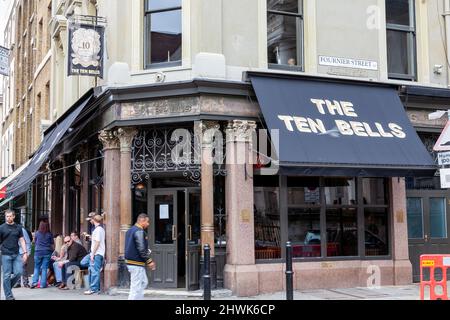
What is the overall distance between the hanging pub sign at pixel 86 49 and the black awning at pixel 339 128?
380 centimetres

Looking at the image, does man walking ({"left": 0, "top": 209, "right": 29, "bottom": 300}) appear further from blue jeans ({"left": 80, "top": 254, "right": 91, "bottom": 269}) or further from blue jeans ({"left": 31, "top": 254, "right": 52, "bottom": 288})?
blue jeans ({"left": 31, "top": 254, "right": 52, "bottom": 288})

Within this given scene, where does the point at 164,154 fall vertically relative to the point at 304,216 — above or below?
above

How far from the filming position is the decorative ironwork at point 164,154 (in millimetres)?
14070

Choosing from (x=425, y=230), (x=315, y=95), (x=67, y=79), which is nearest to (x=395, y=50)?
(x=315, y=95)

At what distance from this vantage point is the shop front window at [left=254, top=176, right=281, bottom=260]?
14117 millimetres

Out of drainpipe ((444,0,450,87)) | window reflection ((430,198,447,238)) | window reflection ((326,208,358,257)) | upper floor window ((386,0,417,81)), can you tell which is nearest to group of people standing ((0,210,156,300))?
window reflection ((326,208,358,257))

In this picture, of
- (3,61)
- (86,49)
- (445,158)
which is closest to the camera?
(445,158)

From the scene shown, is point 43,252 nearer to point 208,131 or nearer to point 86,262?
point 86,262

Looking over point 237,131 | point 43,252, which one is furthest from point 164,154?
point 43,252

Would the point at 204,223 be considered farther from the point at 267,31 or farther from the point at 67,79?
the point at 67,79

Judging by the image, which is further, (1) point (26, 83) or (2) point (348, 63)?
(1) point (26, 83)

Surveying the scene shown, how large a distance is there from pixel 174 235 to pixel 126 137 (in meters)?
2.50

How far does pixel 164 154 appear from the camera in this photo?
1420cm

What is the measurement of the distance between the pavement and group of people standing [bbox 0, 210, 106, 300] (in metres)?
0.61
